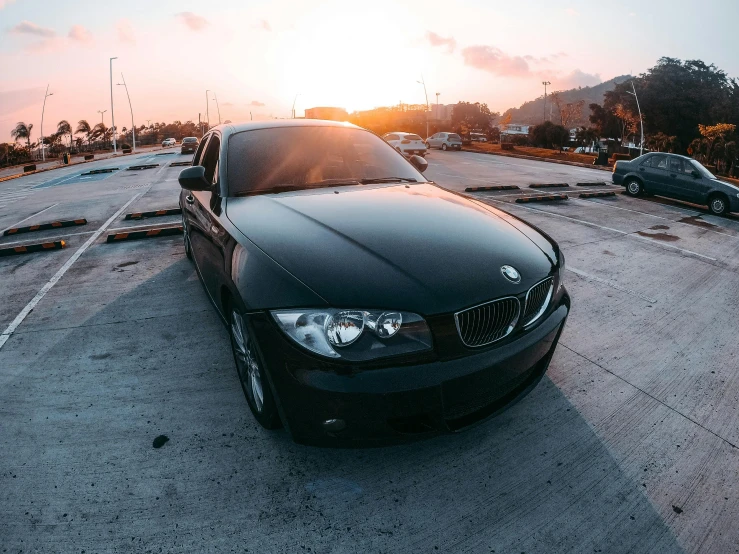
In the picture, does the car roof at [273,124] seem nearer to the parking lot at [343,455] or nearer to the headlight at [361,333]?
the parking lot at [343,455]

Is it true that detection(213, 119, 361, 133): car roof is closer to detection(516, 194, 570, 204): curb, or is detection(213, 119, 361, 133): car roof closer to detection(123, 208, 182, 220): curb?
detection(123, 208, 182, 220): curb

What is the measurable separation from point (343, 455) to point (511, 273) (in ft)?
4.38

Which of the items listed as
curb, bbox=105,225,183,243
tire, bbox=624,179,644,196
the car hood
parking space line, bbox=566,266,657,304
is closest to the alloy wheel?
the car hood

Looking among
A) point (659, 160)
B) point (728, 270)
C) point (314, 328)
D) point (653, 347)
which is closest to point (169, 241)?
point (314, 328)

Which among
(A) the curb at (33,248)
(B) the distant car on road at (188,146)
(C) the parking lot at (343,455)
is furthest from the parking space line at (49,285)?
(B) the distant car on road at (188,146)

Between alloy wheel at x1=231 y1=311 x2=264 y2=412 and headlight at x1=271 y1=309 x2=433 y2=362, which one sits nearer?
headlight at x1=271 y1=309 x2=433 y2=362

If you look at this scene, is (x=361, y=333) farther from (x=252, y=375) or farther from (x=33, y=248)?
(x=33, y=248)

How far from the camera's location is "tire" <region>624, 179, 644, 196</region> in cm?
1341

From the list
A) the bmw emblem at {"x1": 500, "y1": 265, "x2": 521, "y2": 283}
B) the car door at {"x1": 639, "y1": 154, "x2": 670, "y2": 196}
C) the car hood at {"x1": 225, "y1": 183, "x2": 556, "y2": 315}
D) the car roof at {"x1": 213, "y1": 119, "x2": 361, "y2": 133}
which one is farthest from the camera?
the car door at {"x1": 639, "y1": 154, "x2": 670, "y2": 196}

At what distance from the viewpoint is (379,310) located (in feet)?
A: 6.89

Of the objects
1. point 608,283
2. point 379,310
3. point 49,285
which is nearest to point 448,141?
point 608,283

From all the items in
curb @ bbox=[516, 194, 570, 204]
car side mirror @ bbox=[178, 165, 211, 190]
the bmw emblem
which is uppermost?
car side mirror @ bbox=[178, 165, 211, 190]

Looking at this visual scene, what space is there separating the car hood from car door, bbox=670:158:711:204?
37.1 ft

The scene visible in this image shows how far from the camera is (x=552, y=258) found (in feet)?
9.34
